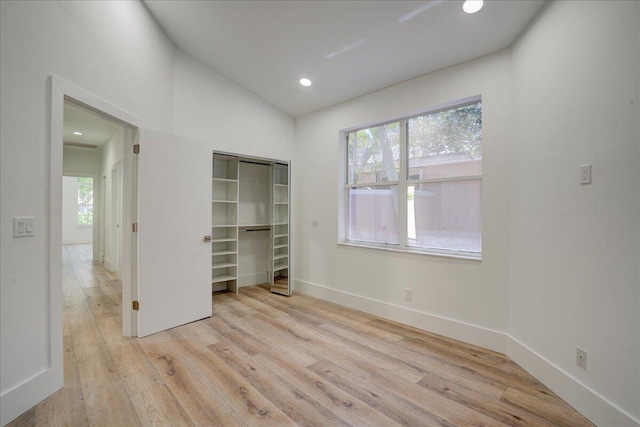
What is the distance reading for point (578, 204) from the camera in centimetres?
182

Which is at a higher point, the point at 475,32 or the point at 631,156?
the point at 475,32

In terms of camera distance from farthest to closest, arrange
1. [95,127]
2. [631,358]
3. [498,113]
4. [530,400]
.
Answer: [95,127], [498,113], [530,400], [631,358]

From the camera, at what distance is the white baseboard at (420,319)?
2.60m

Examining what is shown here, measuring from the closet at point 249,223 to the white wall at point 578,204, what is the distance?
301cm

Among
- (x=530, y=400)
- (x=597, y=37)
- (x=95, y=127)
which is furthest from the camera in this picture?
(x=95, y=127)

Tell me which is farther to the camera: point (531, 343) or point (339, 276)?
point (339, 276)

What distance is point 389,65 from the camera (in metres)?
2.95

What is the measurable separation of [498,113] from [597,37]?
35.5 inches

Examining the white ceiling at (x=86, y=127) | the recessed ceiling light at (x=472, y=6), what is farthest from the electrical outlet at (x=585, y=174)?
the white ceiling at (x=86, y=127)

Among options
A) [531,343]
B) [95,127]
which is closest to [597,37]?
[531,343]

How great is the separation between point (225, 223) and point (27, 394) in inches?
116

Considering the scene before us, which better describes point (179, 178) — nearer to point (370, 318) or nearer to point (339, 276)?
point (339, 276)

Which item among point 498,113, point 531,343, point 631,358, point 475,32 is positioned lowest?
point 531,343

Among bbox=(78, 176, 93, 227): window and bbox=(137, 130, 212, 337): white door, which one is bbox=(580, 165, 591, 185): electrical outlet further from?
bbox=(78, 176, 93, 227): window
